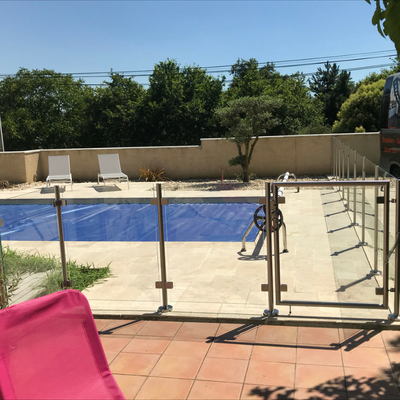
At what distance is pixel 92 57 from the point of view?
1531 inches

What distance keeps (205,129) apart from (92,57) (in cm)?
1991

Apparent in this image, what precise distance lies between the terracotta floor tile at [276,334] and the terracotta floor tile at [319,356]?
0.19 metres

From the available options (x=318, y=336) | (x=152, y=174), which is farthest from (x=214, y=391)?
(x=152, y=174)

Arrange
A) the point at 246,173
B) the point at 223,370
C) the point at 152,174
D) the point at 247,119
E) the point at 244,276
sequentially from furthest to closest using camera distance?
the point at 152,174
the point at 246,173
the point at 247,119
the point at 244,276
the point at 223,370

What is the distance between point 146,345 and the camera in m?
3.66

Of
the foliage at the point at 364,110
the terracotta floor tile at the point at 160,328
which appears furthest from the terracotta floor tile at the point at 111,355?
the foliage at the point at 364,110

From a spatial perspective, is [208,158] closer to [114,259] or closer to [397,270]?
[114,259]

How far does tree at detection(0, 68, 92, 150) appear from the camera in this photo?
27.8 m

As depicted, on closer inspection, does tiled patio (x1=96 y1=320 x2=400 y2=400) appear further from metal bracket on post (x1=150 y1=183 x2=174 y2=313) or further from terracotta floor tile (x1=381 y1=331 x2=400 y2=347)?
metal bracket on post (x1=150 y1=183 x2=174 y2=313)

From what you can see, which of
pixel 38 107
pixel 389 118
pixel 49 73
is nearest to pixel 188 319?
pixel 389 118

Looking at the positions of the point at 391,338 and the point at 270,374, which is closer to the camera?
the point at 270,374

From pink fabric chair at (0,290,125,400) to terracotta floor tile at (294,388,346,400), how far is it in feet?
4.01

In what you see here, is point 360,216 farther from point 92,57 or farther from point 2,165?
point 92,57

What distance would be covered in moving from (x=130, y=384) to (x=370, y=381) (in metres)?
1.65
